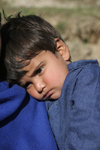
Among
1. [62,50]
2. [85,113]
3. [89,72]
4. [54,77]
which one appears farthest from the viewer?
[62,50]

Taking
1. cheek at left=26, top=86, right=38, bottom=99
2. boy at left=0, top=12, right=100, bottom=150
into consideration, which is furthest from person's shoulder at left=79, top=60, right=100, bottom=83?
cheek at left=26, top=86, right=38, bottom=99

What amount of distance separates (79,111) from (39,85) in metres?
0.40

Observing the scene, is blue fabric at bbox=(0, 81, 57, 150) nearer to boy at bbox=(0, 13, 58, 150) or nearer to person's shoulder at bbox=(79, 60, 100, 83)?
boy at bbox=(0, 13, 58, 150)

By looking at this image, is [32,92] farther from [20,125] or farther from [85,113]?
[85,113]

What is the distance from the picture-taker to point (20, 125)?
1271mm

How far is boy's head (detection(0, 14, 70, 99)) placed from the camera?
1.38 meters

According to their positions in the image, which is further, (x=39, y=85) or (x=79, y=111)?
(x=39, y=85)

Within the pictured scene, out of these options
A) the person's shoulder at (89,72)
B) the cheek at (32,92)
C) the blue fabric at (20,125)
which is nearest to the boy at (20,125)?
the blue fabric at (20,125)

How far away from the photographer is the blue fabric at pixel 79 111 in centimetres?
114

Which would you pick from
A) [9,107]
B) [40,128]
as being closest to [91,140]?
[40,128]

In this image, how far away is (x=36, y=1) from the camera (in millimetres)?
11023

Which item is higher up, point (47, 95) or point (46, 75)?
point (46, 75)

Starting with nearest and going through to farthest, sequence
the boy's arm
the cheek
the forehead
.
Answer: the boy's arm < the forehead < the cheek

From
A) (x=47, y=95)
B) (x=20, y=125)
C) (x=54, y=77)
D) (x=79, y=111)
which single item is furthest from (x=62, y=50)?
(x=20, y=125)
